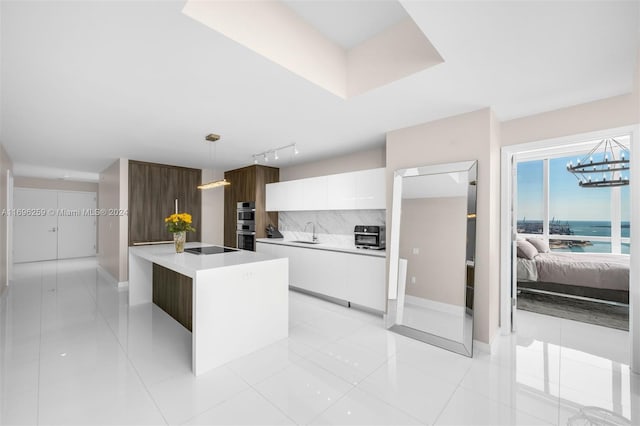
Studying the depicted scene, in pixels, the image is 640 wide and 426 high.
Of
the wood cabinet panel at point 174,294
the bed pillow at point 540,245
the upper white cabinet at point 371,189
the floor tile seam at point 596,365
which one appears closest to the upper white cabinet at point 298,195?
the upper white cabinet at point 371,189

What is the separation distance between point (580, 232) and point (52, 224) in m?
12.9

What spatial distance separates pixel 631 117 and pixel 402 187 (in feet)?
6.41

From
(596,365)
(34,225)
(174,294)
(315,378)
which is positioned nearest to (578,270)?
(596,365)

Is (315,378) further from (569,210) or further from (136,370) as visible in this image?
(569,210)

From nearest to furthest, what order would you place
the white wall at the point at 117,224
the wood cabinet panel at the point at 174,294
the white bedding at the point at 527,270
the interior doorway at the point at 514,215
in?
the interior doorway at the point at 514,215 → the wood cabinet panel at the point at 174,294 → the white bedding at the point at 527,270 → the white wall at the point at 117,224

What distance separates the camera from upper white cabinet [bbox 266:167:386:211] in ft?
12.4

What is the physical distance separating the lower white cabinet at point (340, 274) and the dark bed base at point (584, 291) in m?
2.90

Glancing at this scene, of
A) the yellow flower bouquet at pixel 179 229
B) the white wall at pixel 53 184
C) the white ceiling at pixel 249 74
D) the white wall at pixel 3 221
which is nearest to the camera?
the white ceiling at pixel 249 74

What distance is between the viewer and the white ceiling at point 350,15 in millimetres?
1868

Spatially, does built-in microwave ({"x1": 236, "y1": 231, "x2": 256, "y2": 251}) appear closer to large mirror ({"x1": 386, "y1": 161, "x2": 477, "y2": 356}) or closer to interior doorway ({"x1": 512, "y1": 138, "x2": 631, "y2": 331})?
large mirror ({"x1": 386, "y1": 161, "x2": 477, "y2": 356})

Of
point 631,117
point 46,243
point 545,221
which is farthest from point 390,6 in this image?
point 46,243

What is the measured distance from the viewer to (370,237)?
4043 mm

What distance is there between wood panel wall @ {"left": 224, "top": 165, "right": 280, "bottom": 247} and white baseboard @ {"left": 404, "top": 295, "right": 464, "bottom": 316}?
3.21 meters

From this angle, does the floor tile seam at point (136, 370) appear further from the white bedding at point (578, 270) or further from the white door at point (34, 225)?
the white door at point (34, 225)
